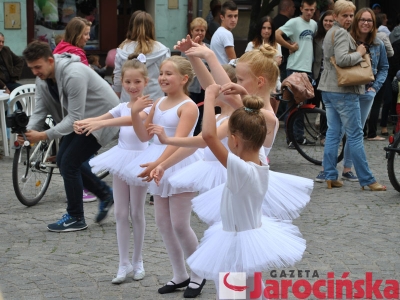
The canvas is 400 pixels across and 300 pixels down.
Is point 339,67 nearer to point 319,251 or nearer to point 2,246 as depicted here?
point 319,251

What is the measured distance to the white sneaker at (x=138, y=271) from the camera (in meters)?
5.79

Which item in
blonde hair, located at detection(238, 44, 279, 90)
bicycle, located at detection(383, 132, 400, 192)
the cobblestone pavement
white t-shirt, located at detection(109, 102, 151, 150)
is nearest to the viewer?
blonde hair, located at detection(238, 44, 279, 90)

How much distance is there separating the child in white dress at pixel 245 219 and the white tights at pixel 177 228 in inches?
35.0

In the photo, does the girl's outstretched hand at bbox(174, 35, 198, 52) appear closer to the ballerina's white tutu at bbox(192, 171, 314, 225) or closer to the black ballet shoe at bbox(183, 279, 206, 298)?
the ballerina's white tutu at bbox(192, 171, 314, 225)

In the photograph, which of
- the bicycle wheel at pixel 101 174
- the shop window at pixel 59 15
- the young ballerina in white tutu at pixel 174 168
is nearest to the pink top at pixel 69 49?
the bicycle wheel at pixel 101 174

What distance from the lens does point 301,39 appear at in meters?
12.0

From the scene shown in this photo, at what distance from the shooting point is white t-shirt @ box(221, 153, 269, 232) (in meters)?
4.09

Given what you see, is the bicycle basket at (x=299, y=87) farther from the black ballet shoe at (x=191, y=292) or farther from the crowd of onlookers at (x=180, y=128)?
the black ballet shoe at (x=191, y=292)

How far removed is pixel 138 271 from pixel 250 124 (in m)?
2.07

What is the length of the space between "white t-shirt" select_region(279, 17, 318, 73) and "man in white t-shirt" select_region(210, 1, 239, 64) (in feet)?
5.38

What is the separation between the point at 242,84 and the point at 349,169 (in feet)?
15.9

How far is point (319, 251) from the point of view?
6.47 meters

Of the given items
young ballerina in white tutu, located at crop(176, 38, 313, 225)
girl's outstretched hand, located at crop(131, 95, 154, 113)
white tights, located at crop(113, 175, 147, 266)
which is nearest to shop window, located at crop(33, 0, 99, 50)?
white tights, located at crop(113, 175, 147, 266)

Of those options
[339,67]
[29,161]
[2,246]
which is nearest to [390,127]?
[339,67]
